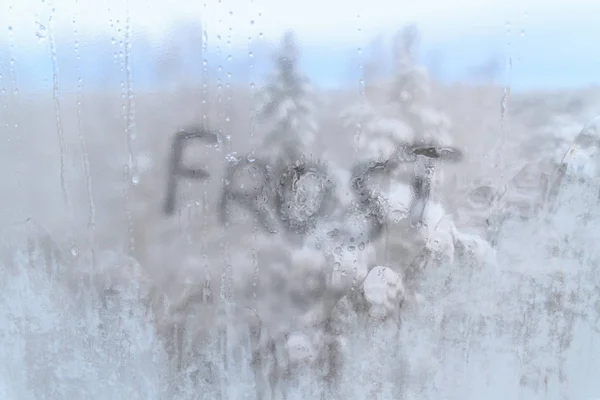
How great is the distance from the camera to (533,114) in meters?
1.32

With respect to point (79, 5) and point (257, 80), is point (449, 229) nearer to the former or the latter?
point (257, 80)

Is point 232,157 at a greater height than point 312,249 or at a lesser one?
greater

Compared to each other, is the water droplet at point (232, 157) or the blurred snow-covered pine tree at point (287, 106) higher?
the blurred snow-covered pine tree at point (287, 106)

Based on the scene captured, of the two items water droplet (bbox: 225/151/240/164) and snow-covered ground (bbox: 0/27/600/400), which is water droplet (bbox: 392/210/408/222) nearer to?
snow-covered ground (bbox: 0/27/600/400)

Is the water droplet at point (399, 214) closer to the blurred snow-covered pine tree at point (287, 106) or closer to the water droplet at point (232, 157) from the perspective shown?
the blurred snow-covered pine tree at point (287, 106)

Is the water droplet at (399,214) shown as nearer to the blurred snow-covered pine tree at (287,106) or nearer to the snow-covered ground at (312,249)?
the snow-covered ground at (312,249)

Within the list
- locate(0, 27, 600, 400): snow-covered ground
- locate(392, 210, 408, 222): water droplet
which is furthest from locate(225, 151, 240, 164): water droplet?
locate(392, 210, 408, 222): water droplet

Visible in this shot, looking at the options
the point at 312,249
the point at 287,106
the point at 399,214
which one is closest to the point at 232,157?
the point at 287,106

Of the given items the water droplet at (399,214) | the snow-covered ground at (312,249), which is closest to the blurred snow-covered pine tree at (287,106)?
the snow-covered ground at (312,249)

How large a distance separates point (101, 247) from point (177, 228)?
248 mm

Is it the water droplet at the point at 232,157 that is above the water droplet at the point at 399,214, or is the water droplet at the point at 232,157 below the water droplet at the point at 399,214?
above

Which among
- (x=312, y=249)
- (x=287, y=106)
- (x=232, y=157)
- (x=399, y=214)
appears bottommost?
(x=312, y=249)

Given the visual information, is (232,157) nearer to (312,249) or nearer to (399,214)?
(312,249)

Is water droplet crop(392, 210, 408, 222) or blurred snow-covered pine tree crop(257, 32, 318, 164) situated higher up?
blurred snow-covered pine tree crop(257, 32, 318, 164)
